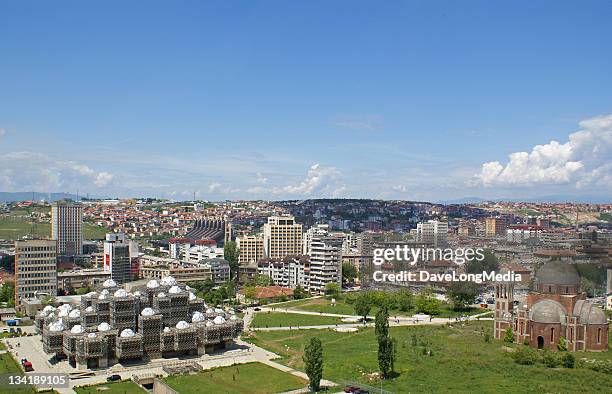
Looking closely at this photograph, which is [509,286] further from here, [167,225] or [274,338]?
[167,225]

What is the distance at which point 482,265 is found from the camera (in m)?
81.1

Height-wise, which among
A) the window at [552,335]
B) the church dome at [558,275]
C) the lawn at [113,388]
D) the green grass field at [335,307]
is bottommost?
the green grass field at [335,307]

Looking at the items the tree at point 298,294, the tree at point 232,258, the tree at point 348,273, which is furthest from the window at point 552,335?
the tree at point 232,258

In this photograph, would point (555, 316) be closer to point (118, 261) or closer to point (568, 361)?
point (568, 361)

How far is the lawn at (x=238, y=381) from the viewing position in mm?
38312

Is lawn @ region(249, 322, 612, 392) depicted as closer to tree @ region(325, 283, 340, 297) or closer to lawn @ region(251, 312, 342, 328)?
lawn @ region(251, 312, 342, 328)

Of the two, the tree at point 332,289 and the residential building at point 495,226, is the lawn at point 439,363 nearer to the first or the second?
the tree at point 332,289

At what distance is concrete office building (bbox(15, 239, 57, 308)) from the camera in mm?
66812

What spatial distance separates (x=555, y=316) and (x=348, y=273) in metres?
46.3

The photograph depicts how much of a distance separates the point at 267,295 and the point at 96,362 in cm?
3759

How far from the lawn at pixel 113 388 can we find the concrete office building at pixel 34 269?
3212 cm

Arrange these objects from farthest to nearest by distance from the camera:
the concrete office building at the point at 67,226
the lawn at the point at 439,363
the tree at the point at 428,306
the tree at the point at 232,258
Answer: the concrete office building at the point at 67,226 → the tree at the point at 232,258 → the tree at the point at 428,306 → the lawn at the point at 439,363

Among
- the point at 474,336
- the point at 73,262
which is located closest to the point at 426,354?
the point at 474,336

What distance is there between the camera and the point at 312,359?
36344 millimetres
